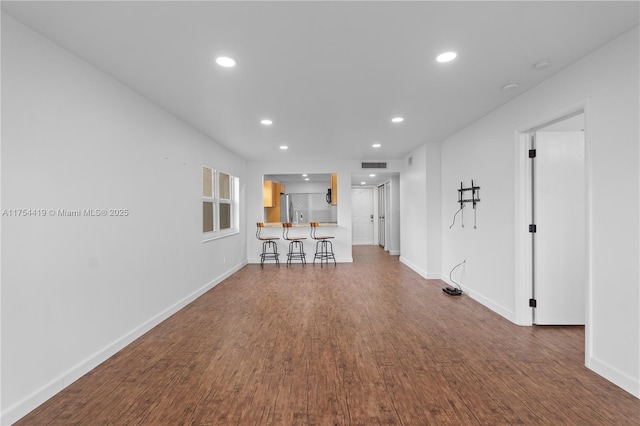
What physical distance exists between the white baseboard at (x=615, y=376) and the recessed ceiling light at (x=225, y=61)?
12.7ft

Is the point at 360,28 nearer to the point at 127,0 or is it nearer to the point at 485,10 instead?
the point at 485,10

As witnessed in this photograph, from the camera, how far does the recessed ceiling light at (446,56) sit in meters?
2.43

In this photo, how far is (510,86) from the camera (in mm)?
3078

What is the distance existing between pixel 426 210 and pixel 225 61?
14.6 feet

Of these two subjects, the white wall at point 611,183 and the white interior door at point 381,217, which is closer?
the white wall at point 611,183

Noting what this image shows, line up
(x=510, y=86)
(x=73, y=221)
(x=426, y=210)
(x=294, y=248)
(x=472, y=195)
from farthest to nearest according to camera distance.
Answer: (x=294, y=248)
(x=426, y=210)
(x=472, y=195)
(x=510, y=86)
(x=73, y=221)

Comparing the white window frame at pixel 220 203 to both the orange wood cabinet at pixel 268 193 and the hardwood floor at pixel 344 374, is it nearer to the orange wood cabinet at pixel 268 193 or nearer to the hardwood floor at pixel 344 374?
the orange wood cabinet at pixel 268 193

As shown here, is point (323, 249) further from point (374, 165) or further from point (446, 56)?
point (446, 56)

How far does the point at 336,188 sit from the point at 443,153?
2879mm

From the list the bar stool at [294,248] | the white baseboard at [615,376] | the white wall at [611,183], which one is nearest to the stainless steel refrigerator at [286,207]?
the bar stool at [294,248]

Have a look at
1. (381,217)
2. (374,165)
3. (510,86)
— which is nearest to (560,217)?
(510,86)

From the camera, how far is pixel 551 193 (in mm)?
3320

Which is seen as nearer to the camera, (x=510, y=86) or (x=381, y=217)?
(x=510, y=86)

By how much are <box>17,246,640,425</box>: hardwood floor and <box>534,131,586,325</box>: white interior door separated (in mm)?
468
